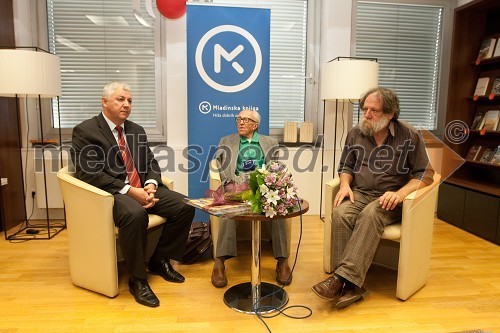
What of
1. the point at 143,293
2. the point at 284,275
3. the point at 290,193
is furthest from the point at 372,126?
the point at 143,293

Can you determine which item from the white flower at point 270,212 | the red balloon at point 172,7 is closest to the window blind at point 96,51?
the red balloon at point 172,7

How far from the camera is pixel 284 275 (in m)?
2.48

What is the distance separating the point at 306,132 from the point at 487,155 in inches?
72.9

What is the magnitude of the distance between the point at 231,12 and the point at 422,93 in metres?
2.54

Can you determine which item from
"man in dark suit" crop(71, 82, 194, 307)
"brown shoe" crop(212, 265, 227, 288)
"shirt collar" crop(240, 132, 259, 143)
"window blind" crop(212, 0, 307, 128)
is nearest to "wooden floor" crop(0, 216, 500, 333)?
"brown shoe" crop(212, 265, 227, 288)

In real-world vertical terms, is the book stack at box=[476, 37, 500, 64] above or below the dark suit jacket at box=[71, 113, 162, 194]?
above

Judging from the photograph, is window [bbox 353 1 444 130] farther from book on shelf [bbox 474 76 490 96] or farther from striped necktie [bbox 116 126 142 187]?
striped necktie [bbox 116 126 142 187]

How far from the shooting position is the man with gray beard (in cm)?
224

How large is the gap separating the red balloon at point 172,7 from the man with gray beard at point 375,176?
1.92 metres

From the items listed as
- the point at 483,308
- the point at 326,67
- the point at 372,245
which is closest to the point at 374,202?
the point at 372,245

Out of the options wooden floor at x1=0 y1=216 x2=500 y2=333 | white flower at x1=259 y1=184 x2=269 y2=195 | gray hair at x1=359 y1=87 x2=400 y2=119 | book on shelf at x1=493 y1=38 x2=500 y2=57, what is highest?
book on shelf at x1=493 y1=38 x2=500 y2=57

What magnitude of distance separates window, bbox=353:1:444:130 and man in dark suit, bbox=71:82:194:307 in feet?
8.60

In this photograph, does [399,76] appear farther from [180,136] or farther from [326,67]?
[180,136]

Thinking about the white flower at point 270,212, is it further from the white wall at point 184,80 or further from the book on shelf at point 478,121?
the book on shelf at point 478,121
